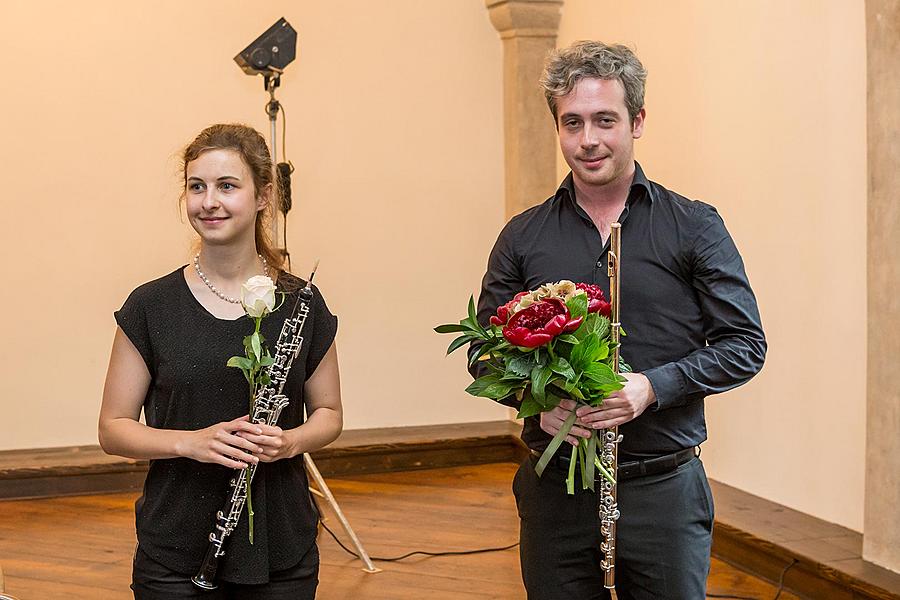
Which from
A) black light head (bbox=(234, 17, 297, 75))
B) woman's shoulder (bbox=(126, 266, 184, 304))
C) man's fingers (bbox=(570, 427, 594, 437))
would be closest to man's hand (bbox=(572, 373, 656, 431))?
man's fingers (bbox=(570, 427, 594, 437))

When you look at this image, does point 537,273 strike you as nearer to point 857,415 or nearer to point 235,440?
point 235,440

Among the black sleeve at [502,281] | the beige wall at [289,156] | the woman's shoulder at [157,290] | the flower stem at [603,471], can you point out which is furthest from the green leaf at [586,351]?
the beige wall at [289,156]

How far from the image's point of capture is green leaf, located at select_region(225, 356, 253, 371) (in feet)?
7.25

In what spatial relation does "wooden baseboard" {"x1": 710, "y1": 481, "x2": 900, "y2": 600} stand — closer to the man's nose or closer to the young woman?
the man's nose

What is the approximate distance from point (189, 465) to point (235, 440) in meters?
0.18

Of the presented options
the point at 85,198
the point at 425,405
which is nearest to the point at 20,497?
the point at 85,198

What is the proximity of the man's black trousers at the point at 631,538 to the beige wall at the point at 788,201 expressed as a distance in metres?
2.06

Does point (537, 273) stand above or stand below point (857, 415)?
above

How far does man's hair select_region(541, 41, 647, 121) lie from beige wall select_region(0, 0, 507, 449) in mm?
4264

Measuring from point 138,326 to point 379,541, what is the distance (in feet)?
9.45

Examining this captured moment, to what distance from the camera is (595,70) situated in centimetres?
235

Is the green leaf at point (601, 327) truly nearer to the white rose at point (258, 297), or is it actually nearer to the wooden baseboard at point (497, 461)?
the white rose at point (258, 297)

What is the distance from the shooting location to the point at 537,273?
8.18 ft

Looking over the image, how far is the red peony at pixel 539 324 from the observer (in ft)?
6.98
